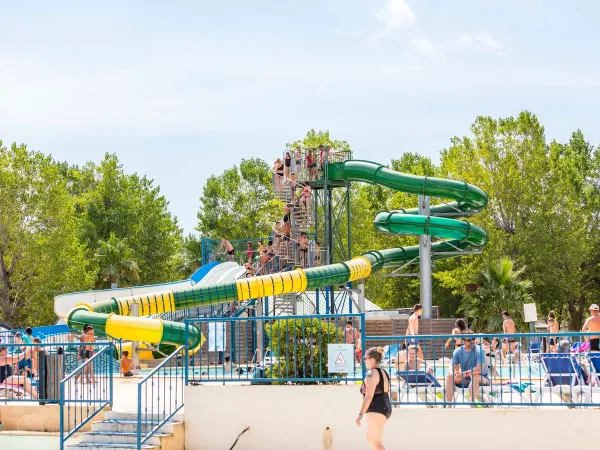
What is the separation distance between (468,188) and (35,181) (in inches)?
1046

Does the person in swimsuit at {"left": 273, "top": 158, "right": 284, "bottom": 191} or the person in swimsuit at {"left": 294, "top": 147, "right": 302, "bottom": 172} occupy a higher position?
the person in swimsuit at {"left": 294, "top": 147, "right": 302, "bottom": 172}

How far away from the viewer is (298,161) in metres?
34.0

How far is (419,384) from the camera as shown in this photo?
14.8m

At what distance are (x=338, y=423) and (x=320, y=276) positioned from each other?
47.2ft

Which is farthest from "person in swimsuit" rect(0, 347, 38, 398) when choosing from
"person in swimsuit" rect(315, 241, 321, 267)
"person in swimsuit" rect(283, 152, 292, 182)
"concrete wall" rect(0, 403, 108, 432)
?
"person in swimsuit" rect(283, 152, 292, 182)

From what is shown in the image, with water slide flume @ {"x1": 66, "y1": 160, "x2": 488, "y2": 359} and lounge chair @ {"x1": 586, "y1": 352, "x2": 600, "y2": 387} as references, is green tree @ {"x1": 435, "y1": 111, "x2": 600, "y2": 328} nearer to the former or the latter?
water slide flume @ {"x1": 66, "y1": 160, "x2": 488, "y2": 359}

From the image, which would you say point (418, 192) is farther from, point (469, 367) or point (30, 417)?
point (30, 417)

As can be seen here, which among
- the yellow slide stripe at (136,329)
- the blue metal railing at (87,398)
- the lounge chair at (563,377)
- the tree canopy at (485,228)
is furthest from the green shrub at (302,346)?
the tree canopy at (485,228)

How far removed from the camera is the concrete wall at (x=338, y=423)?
45.1 ft

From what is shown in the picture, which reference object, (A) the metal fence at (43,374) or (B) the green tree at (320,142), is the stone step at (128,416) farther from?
(B) the green tree at (320,142)

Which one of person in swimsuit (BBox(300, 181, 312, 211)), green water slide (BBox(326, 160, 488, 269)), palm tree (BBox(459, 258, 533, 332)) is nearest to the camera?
person in swimsuit (BBox(300, 181, 312, 211))

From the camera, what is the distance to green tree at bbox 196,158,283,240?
67562 millimetres

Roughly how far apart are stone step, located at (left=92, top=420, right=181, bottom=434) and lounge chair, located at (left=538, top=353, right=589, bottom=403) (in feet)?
20.1

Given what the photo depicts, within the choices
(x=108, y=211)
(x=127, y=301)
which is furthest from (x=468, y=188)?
(x=108, y=211)
